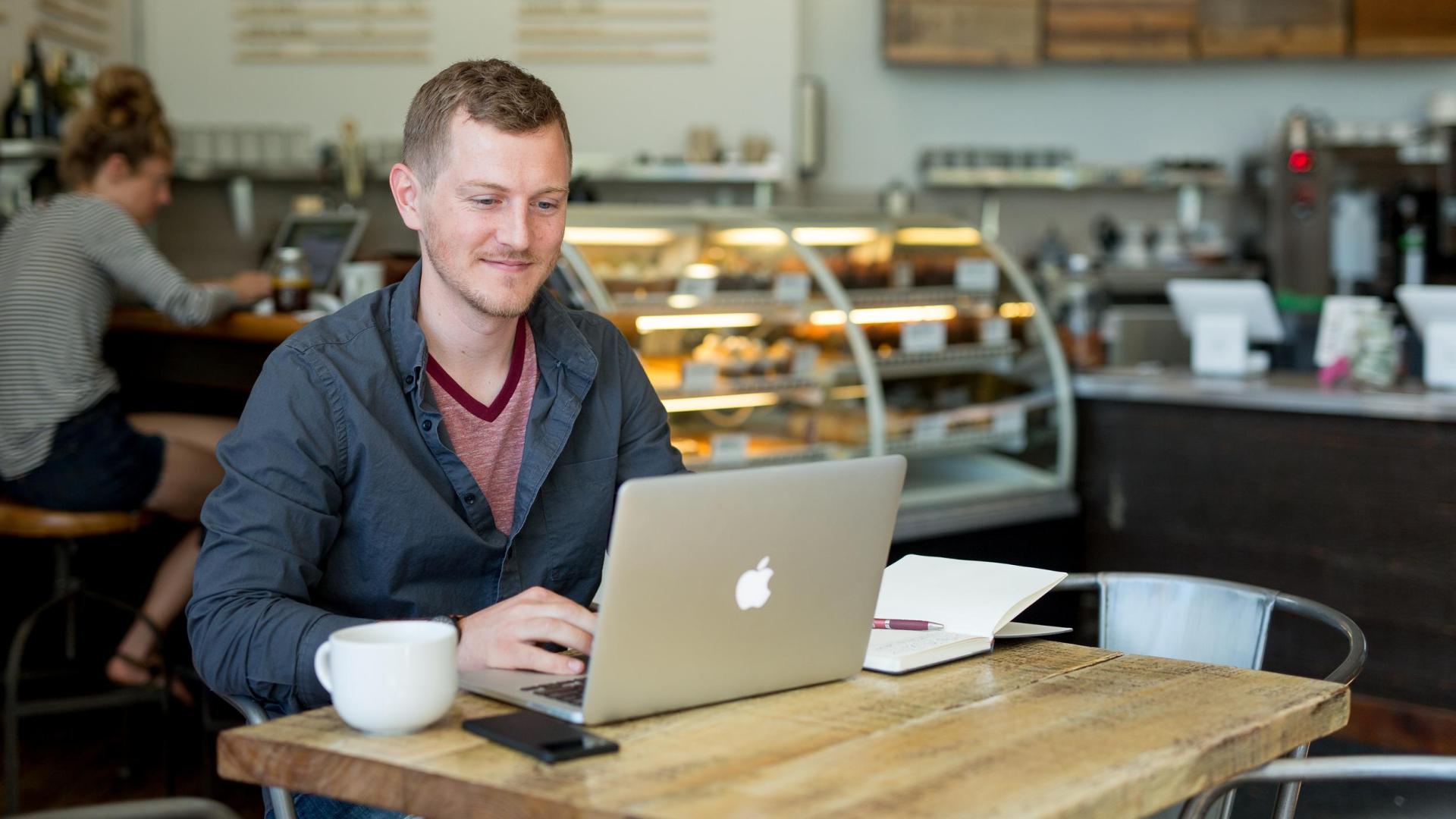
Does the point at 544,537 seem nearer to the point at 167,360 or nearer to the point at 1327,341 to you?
the point at 167,360

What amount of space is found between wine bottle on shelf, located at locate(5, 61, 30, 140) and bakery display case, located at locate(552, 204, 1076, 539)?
7.28 feet

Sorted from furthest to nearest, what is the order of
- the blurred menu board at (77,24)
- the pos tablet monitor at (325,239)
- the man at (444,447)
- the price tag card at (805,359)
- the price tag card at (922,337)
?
the blurred menu board at (77,24) → the pos tablet monitor at (325,239) → the price tag card at (922,337) → the price tag card at (805,359) → the man at (444,447)

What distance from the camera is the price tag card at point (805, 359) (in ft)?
12.3

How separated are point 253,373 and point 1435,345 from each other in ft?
10.7

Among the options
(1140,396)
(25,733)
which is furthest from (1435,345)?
(25,733)

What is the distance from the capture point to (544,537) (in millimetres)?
1754

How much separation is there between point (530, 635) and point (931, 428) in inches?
106

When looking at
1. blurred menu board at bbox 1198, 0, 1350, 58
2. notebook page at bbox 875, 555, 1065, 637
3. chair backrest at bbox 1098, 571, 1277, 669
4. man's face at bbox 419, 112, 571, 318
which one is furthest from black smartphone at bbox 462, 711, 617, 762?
blurred menu board at bbox 1198, 0, 1350, 58

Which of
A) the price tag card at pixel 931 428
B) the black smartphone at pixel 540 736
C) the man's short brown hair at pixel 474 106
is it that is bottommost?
the price tag card at pixel 931 428

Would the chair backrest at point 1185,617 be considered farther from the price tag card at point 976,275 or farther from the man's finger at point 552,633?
the price tag card at point 976,275

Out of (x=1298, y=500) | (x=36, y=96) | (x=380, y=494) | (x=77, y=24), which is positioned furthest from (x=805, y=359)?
(x=77, y=24)

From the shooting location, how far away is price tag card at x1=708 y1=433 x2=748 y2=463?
3.60 meters

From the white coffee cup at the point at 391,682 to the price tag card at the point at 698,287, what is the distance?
95.8 inches

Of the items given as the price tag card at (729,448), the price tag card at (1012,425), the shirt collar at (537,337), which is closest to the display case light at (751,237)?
the price tag card at (729,448)
